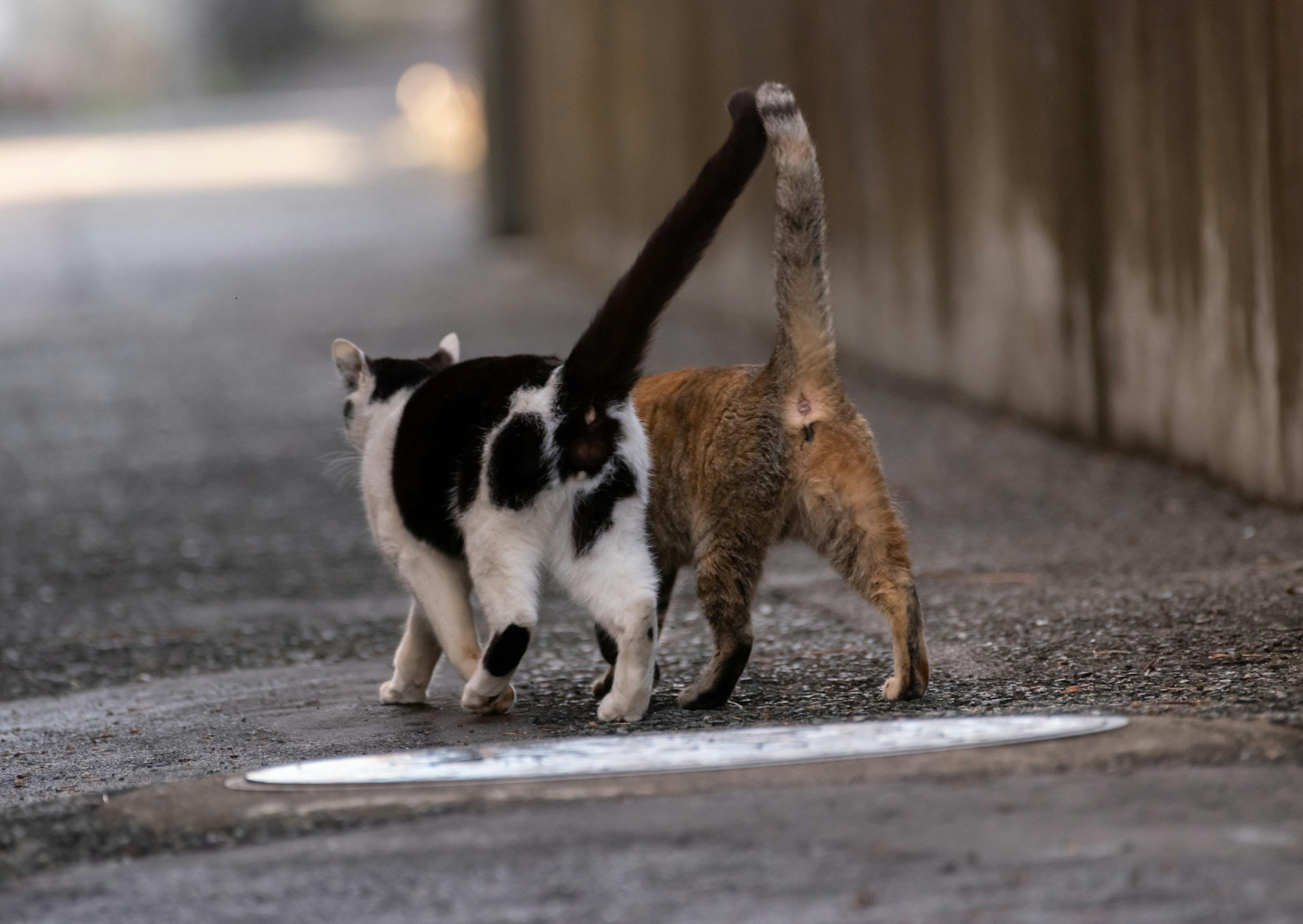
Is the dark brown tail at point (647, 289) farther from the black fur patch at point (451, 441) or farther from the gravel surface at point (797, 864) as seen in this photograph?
the gravel surface at point (797, 864)

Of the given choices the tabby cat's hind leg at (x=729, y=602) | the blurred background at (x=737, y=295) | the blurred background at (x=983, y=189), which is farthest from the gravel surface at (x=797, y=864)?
the blurred background at (x=983, y=189)

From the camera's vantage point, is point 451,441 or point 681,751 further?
point 451,441

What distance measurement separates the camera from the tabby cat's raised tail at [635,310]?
12.8 feet

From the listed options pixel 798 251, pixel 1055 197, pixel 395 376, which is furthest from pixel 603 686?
pixel 1055 197

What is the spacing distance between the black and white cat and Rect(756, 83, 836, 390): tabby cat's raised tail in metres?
0.07

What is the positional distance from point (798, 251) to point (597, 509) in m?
0.86

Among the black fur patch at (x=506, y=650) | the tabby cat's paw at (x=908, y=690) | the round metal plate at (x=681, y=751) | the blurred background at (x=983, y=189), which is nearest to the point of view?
the round metal plate at (x=681, y=751)

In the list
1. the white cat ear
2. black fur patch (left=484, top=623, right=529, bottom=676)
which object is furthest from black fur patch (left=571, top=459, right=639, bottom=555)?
the white cat ear

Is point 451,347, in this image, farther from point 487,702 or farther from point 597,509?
point 487,702

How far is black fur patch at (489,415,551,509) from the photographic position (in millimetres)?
3920

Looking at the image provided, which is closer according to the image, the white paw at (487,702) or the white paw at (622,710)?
the white paw at (622,710)

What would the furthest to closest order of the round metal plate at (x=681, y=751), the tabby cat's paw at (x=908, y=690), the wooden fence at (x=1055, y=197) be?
the wooden fence at (x=1055, y=197) → the tabby cat's paw at (x=908, y=690) → the round metal plate at (x=681, y=751)

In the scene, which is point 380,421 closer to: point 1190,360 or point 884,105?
point 1190,360

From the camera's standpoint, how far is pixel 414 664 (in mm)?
4453
